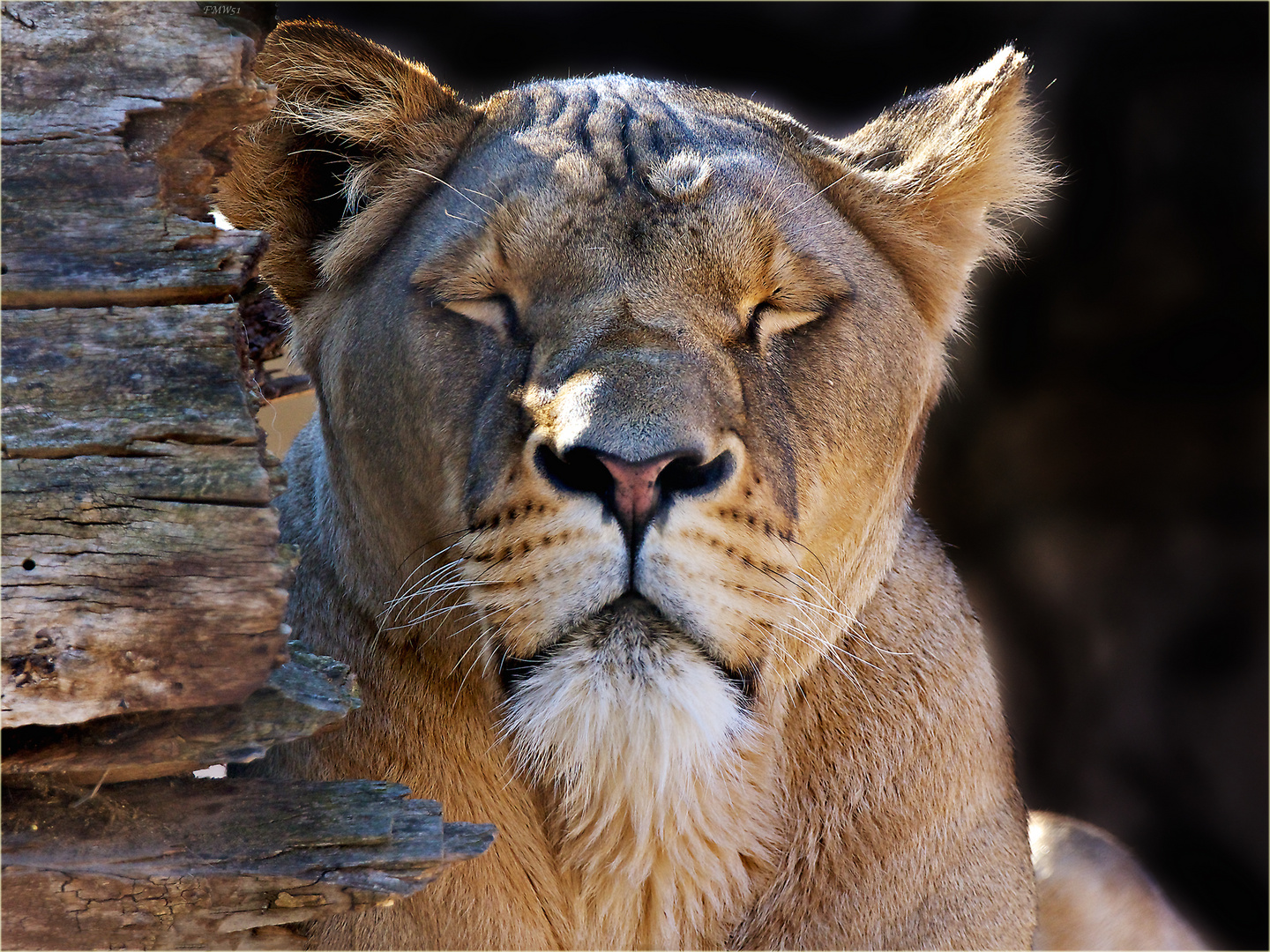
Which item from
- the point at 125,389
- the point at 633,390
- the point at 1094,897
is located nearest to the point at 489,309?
the point at 633,390

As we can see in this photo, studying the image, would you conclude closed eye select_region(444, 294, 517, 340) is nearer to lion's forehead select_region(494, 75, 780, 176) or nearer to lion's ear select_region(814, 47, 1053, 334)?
lion's forehead select_region(494, 75, 780, 176)

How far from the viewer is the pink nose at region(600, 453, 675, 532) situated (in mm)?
1789

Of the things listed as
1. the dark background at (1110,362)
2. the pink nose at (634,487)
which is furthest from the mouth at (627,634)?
the dark background at (1110,362)

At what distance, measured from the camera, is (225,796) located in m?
1.92

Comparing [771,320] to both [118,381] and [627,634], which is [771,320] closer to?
Answer: [627,634]

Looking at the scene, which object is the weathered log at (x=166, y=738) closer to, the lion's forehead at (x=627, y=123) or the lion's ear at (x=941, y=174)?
the lion's forehead at (x=627, y=123)

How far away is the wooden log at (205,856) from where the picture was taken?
71.2 inches

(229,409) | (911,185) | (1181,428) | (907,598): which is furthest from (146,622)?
(1181,428)

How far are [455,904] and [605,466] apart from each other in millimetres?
1019

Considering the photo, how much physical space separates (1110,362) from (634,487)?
408 cm

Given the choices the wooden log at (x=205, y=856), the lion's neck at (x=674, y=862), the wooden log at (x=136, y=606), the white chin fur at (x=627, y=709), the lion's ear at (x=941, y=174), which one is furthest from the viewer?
the lion's ear at (x=941, y=174)

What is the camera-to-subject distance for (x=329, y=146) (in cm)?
247

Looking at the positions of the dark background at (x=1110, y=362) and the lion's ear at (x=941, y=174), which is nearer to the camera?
the lion's ear at (x=941, y=174)

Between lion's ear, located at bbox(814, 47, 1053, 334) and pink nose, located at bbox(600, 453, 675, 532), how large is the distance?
101 centimetres
